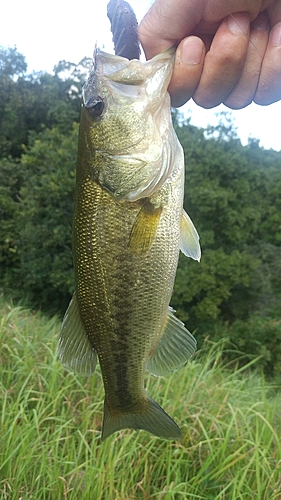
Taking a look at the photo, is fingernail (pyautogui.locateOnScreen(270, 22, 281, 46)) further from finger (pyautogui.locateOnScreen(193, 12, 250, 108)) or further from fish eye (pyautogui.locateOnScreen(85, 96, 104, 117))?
fish eye (pyautogui.locateOnScreen(85, 96, 104, 117))

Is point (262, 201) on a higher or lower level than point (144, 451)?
higher

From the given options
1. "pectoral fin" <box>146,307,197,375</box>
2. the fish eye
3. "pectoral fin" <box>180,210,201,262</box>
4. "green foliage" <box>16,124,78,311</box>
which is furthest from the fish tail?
"green foliage" <box>16,124,78,311</box>

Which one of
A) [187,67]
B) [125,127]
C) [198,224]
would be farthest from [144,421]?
[198,224]

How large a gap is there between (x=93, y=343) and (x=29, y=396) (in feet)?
7.33

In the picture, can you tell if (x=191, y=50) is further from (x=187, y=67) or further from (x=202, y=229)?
(x=202, y=229)

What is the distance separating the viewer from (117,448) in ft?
9.25

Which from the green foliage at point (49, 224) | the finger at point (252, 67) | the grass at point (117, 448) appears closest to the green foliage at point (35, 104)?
the green foliage at point (49, 224)

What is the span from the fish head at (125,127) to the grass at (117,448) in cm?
186

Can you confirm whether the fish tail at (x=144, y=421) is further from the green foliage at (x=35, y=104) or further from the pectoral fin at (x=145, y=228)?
the green foliage at (x=35, y=104)

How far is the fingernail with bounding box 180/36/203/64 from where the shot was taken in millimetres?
1357

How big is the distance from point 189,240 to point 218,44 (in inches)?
24.9

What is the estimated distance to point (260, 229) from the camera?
16906 mm

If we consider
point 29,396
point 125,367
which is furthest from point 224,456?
point 125,367

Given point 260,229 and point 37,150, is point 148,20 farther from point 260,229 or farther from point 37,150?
point 260,229
